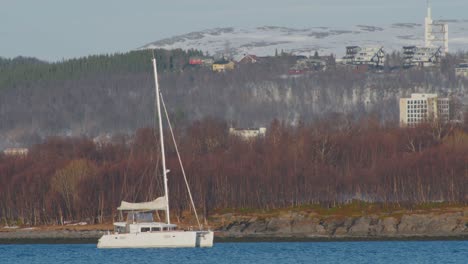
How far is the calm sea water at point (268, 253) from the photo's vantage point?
73.6 meters

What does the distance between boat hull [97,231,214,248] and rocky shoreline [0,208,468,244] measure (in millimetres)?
11336

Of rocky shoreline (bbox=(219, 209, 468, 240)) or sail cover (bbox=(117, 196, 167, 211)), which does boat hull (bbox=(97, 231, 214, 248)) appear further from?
rocky shoreline (bbox=(219, 209, 468, 240))

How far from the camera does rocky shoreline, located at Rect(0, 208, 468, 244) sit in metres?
95.7

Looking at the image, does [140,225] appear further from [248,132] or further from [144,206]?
[248,132]

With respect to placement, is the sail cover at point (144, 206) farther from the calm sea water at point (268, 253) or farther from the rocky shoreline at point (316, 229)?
the rocky shoreline at point (316, 229)

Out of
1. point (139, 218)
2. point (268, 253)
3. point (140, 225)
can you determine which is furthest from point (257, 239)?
point (268, 253)

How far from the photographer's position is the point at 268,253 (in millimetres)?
79000

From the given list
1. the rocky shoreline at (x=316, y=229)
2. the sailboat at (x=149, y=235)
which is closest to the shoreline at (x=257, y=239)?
the rocky shoreline at (x=316, y=229)

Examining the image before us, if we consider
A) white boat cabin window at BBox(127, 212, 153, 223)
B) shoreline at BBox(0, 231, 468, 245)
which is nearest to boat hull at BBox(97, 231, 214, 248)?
white boat cabin window at BBox(127, 212, 153, 223)

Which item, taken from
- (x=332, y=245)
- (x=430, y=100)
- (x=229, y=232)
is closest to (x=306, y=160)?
(x=229, y=232)

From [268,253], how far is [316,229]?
2201 cm

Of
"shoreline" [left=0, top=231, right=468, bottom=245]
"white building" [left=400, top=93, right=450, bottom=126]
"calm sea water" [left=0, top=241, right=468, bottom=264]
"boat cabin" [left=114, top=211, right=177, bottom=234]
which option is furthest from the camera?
"white building" [left=400, top=93, right=450, bottom=126]

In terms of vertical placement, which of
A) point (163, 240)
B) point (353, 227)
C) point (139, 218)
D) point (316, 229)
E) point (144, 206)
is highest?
point (144, 206)

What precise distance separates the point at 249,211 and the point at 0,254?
2932 cm
